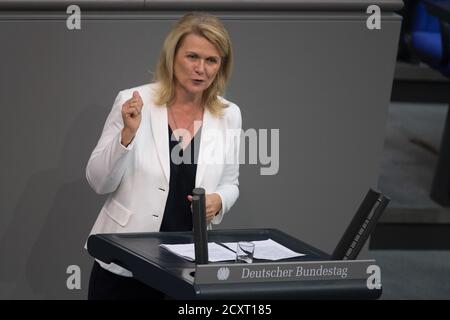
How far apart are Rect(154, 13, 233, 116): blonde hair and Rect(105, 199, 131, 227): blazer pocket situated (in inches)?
12.8

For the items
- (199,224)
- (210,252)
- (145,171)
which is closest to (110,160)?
(145,171)

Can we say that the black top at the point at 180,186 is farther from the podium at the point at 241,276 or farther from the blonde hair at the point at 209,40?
the podium at the point at 241,276

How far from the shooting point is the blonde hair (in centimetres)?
303

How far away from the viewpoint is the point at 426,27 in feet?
18.5

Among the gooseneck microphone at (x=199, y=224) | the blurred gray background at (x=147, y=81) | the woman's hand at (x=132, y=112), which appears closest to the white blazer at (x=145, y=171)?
the woman's hand at (x=132, y=112)

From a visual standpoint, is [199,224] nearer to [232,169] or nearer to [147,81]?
[232,169]

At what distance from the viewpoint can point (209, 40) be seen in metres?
3.03

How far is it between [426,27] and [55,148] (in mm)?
2663

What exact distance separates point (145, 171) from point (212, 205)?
0.23 metres

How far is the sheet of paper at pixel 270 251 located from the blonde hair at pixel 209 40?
1.85 ft

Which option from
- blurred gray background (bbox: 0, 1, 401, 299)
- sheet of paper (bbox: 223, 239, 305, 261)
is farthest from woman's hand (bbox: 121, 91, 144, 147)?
blurred gray background (bbox: 0, 1, 401, 299)

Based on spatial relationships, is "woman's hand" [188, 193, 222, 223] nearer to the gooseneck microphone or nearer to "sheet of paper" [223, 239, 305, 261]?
"sheet of paper" [223, 239, 305, 261]

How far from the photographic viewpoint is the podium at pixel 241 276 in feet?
7.66
